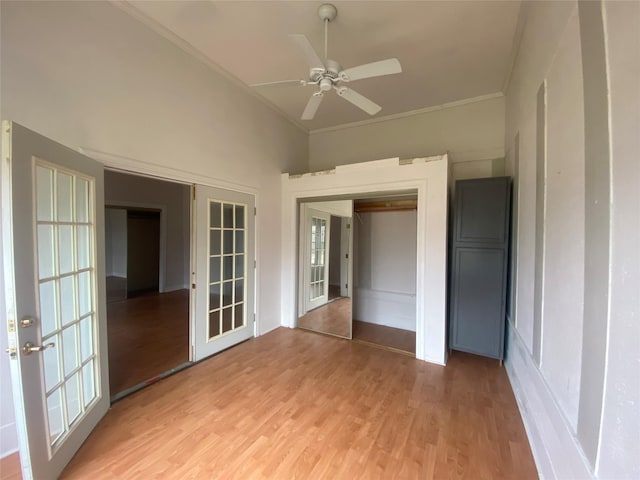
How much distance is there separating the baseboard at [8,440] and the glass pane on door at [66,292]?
1.25ft

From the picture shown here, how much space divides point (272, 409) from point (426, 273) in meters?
2.20

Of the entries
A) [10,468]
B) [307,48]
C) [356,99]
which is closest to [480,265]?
[356,99]

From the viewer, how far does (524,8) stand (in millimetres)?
2279

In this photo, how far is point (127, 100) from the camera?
2.41 meters

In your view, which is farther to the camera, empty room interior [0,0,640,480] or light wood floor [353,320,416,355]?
light wood floor [353,320,416,355]

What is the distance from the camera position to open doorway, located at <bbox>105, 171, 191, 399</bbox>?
330 cm

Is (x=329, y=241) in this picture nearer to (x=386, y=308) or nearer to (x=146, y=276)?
(x=386, y=308)

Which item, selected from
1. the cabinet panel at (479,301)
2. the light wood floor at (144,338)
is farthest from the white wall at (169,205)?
the cabinet panel at (479,301)

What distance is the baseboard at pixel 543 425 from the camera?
122 cm

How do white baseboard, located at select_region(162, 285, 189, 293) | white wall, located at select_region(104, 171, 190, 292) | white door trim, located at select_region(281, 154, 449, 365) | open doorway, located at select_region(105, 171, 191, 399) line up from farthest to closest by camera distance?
1. white baseboard, located at select_region(162, 285, 189, 293)
2. white wall, located at select_region(104, 171, 190, 292)
3. open doorway, located at select_region(105, 171, 191, 399)
4. white door trim, located at select_region(281, 154, 449, 365)

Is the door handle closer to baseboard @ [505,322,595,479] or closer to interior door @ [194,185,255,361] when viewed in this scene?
interior door @ [194,185,255,361]

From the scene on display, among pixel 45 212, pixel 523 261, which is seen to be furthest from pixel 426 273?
pixel 45 212

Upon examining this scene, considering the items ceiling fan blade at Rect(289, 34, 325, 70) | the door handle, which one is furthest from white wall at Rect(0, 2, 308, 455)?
ceiling fan blade at Rect(289, 34, 325, 70)

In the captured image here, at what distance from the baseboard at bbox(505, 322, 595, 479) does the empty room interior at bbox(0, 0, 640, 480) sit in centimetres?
3
